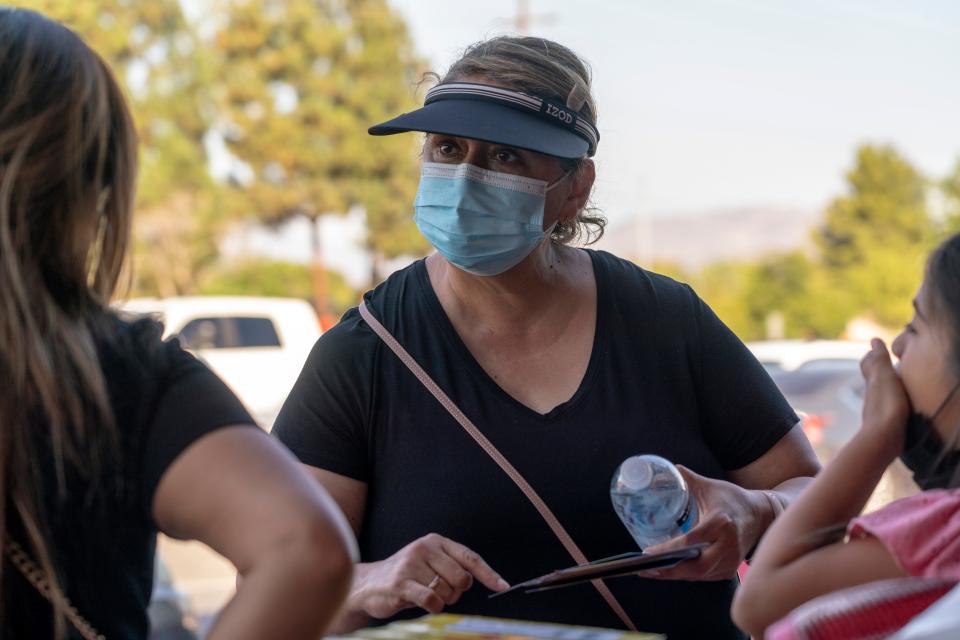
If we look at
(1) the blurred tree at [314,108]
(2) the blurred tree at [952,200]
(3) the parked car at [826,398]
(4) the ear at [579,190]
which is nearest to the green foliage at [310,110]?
(1) the blurred tree at [314,108]

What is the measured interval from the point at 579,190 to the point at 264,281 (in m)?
34.5

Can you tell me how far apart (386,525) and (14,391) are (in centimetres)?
128

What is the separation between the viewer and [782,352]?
509 inches

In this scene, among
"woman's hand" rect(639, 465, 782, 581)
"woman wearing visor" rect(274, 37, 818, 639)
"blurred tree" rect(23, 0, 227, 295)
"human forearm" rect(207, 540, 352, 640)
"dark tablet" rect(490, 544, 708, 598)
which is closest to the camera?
"human forearm" rect(207, 540, 352, 640)

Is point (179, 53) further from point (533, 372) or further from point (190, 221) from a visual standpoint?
point (533, 372)

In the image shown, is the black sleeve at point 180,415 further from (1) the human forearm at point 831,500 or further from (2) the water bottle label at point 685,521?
(2) the water bottle label at point 685,521

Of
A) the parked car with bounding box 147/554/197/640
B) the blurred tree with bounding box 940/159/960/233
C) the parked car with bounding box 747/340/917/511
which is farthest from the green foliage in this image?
the parked car with bounding box 147/554/197/640

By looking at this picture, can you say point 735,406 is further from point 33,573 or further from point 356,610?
point 33,573

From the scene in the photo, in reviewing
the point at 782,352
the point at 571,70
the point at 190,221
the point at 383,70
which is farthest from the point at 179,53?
the point at 571,70

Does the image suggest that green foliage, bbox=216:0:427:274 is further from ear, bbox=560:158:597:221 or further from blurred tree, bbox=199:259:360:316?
ear, bbox=560:158:597:221

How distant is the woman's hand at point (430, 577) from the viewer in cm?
232

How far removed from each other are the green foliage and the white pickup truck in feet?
58.0

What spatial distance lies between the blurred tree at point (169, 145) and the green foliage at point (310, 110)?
4.24ft

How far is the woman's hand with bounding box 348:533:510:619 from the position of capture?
232 cm
